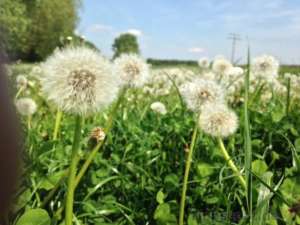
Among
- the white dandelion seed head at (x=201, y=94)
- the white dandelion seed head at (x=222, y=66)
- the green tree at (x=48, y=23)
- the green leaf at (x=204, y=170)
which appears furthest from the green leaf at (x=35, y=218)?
the green tree at (x=48, y=23)

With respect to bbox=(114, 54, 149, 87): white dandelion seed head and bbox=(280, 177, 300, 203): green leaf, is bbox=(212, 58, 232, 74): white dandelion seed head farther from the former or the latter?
bbox=(280, 177, 300, 203): green leaf

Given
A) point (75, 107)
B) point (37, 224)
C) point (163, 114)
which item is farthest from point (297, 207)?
point (163, 114)

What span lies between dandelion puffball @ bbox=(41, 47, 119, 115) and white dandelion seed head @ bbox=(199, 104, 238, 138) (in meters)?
0.62

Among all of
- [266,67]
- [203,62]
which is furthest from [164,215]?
[203,62]

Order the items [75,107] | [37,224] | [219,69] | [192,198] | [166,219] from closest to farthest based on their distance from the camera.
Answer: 1. [75,107]
2. [37,224]
3. [166,219]
4. [192,198]
5. [219,69]

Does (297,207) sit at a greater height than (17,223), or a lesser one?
greater

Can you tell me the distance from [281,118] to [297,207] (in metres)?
1.58

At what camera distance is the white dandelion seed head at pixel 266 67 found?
291 cm

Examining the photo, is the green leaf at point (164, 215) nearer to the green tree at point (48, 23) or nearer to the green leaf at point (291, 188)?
the green leaf at point (291, 188)

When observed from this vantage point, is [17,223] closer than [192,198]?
Yes

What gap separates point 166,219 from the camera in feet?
5.60

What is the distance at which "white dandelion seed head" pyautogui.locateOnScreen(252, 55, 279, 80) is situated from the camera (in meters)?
2.91

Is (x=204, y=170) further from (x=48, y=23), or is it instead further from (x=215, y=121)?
(x=48, y=23)

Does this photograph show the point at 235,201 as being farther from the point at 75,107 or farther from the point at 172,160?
the point at 75,107
